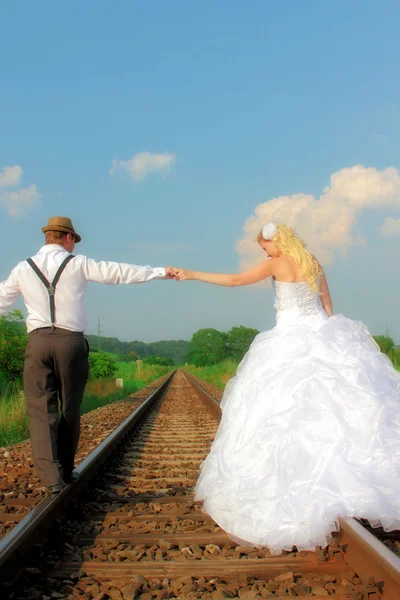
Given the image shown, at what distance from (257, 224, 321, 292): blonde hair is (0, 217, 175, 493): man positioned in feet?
3.69

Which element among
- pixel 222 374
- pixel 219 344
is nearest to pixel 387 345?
pixel 222 374

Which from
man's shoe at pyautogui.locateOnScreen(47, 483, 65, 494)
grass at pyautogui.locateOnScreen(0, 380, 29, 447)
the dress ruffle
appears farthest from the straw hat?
grass at pyautogui.locateOnScreen(0, 380, 29, 447)

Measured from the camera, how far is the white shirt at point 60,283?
4.24 m

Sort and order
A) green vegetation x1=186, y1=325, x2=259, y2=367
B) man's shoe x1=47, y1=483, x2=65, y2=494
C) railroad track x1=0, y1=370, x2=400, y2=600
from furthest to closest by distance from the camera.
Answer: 1. green vegetation x1=186, y1=325, x2=259, y2=367
2. man's shoe x1=47, y1=483, x2=65, y2=494
3. railroad track x1=0, y1=370, x2=400, y2=600

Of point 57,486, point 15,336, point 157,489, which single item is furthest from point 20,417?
point 57,486

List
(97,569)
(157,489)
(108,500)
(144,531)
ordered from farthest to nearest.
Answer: (157,489)
(108,500)
(144,531)
(97,569)

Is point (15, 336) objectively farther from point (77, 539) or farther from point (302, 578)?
point (302, 578)

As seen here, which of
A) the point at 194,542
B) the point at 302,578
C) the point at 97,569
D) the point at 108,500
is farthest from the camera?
the point at 108,500

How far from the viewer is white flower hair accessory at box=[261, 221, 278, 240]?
4234mm

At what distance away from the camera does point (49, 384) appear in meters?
4.29

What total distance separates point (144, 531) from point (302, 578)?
3.95ft

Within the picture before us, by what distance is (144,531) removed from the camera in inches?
150

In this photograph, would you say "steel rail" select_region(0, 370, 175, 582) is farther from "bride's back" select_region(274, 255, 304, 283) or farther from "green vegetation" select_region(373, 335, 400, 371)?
"green vegetation" select_region(373, 335, 400, 371)

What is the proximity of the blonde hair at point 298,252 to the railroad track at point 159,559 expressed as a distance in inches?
65.6
